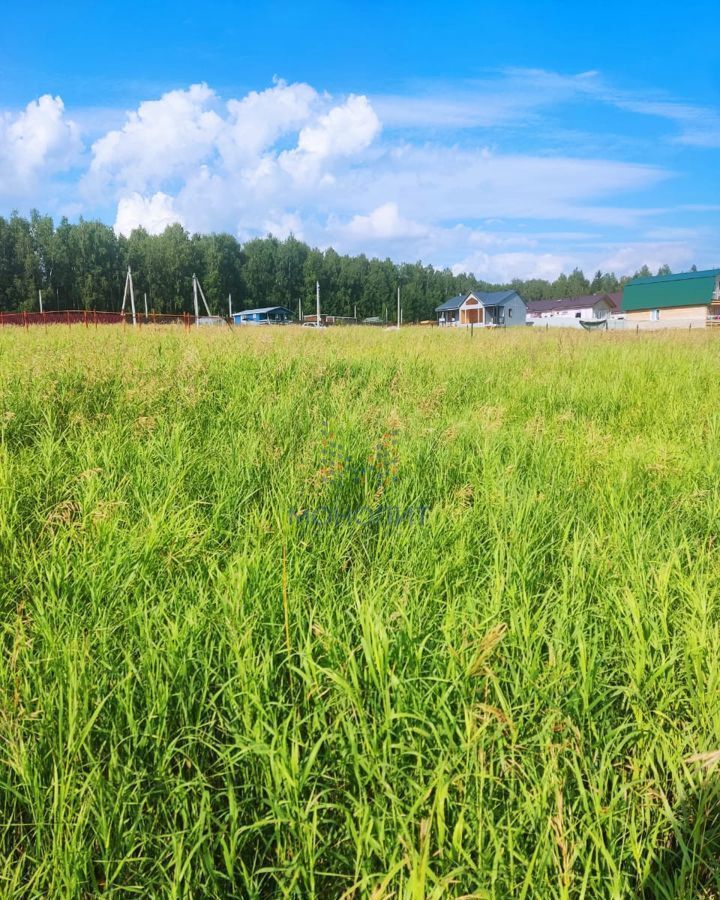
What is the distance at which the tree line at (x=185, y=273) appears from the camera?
225 ft

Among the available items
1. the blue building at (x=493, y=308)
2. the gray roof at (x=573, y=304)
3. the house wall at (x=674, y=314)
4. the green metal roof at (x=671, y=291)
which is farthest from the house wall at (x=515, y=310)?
the house wall at (x=674, y=314)

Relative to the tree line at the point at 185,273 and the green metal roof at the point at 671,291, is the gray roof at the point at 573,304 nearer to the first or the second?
the green metal roof at the point at 671,291

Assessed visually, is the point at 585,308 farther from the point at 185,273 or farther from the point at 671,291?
the point at 185,273

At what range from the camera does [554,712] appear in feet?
5.48

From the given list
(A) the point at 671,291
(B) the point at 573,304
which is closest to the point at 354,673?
(A) the point at 671,291

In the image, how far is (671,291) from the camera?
2415 inches

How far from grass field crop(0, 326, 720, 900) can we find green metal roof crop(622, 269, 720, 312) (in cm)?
6620

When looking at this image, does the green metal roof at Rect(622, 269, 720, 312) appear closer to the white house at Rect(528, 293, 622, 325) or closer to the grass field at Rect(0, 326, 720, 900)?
the white house at Rect(528, 293, 622, 325)

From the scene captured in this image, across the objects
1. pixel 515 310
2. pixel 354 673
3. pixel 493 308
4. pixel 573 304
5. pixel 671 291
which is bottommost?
pixel 354 673

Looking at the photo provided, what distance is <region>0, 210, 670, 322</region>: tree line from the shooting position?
68.6 meters

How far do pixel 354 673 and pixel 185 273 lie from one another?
8556cm

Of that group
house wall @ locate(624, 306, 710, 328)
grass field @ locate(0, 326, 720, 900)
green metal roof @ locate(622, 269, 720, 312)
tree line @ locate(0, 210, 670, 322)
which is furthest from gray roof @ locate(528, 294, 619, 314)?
grass field @ locate(0, 326, 720, 900)

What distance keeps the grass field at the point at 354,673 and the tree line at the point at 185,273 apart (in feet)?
247

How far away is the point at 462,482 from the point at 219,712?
2.34 m
